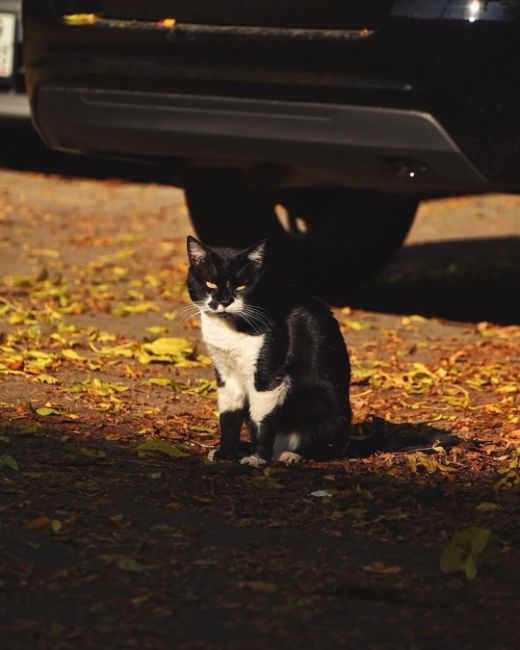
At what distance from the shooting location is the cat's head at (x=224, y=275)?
4.12 metres

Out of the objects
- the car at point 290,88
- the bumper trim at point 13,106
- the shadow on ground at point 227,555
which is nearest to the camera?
the shadow on ground at point 227,555

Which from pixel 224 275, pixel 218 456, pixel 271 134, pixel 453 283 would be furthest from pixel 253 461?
pixel 453 283

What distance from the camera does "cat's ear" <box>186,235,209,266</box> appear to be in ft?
13.8

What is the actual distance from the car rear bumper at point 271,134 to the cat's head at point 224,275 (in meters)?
0.89

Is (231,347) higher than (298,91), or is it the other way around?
(298,91)

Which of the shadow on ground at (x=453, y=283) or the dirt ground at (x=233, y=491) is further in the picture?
the shadow on ground at (x=453, y=283)

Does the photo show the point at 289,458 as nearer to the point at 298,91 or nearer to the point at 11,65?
the point at 298,91

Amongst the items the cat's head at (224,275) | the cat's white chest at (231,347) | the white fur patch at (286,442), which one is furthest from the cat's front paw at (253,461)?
the cat's head at (224,275)

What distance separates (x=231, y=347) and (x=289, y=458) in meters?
0.35

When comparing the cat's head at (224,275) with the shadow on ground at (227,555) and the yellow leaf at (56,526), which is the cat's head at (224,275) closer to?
the shadow on ground at (227,555)

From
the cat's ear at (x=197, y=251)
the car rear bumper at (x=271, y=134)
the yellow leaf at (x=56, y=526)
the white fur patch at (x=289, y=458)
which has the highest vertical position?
the car rear bumper at (x=271, y=134)

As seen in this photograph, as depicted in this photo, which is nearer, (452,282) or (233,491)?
(233,491)

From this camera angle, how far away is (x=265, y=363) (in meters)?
4.11

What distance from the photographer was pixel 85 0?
5.36 m
